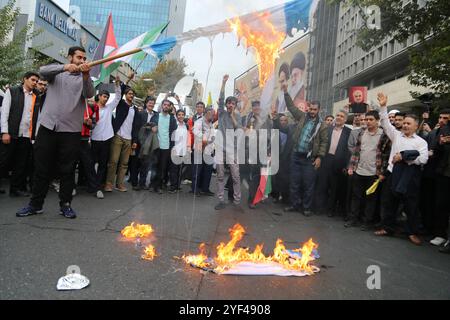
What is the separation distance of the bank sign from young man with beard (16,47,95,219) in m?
19.4

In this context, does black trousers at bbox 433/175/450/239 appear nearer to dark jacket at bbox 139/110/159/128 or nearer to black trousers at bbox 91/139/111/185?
dark jacket at bbox 139/110/159/128

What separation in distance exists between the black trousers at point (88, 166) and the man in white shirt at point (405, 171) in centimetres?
497

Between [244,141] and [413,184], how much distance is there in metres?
2.99

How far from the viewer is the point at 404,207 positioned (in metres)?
5.39

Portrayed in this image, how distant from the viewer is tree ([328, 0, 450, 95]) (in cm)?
695

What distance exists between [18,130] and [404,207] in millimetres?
6224

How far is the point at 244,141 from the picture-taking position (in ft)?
22.8

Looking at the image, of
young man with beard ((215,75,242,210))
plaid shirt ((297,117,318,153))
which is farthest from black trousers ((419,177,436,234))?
young man with beard ((215,75,242,210))

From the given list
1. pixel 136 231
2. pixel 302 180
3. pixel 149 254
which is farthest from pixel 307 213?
pixel 149 254

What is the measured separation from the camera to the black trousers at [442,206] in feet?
17.2

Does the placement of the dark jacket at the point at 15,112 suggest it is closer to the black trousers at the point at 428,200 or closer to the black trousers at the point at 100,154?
the black trousers at the point at 100,154

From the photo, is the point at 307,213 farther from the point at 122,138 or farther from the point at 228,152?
the point at 122,138
